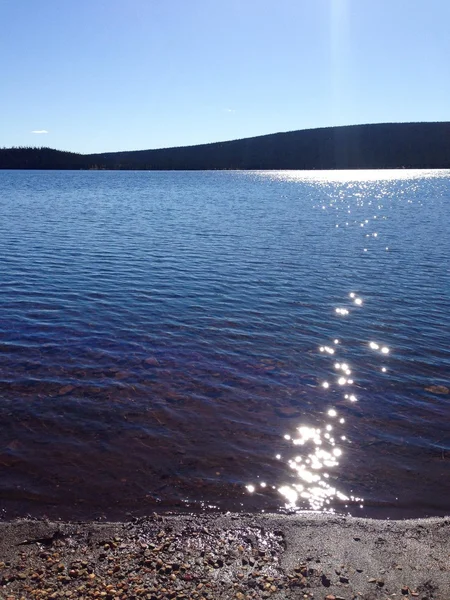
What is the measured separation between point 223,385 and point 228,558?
590 cm

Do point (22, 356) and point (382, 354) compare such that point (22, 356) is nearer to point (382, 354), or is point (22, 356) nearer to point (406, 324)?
point (382, 354)

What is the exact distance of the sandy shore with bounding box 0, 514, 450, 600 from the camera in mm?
6051

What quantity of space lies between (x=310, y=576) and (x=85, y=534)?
3264mm

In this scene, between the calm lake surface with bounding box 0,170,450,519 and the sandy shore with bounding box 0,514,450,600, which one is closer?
the sandy shore with bounding box 0,514,450,600

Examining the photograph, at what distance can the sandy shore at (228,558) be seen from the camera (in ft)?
19.9

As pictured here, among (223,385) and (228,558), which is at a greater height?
(223,385)

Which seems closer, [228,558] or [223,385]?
[228,558]

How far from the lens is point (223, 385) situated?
12.5 metres

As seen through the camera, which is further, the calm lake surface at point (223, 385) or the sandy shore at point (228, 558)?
Result: the calm lake surface at point (223, 385)

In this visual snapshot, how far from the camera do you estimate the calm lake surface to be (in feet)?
28.6

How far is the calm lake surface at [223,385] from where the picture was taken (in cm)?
872

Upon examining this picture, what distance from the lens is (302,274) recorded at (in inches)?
979

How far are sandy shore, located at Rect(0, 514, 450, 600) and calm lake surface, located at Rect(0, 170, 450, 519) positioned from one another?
540 mm

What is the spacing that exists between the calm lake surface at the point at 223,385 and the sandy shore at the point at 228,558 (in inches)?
21.2
